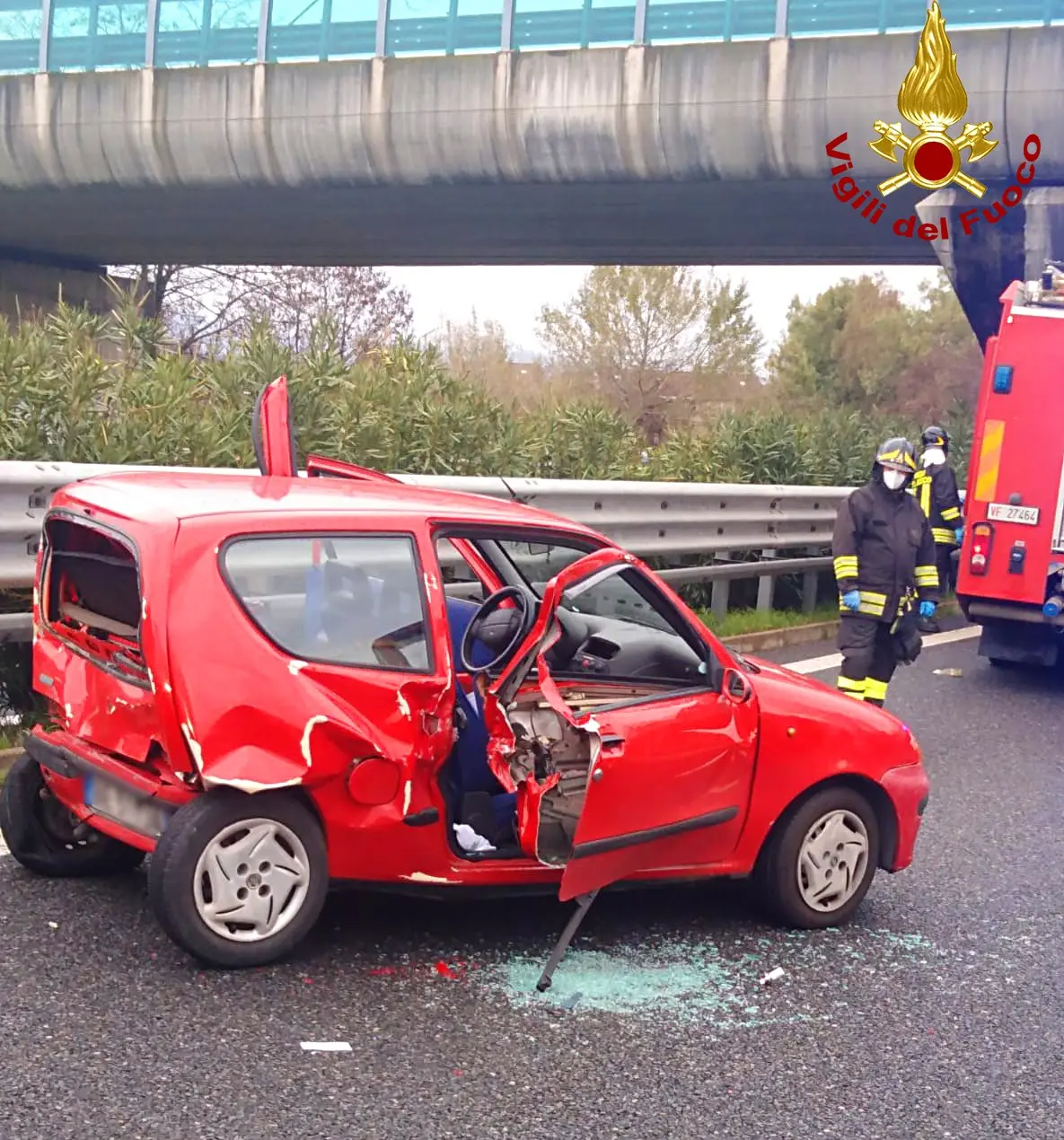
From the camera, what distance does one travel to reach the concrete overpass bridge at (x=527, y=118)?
1955cm

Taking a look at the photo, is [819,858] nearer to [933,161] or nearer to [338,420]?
[338,420]

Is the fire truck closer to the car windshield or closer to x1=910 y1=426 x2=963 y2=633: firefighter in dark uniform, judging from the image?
x1=910 y1=426 x2=963 y2=633: firefighter in dark uniform

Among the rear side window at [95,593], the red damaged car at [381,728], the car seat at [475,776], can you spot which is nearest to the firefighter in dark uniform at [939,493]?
the red damaged car at [381,728]

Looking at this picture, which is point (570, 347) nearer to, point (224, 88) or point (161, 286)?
point (161, 286)

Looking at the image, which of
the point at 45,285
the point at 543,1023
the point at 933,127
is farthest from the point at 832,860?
the point at 45,285

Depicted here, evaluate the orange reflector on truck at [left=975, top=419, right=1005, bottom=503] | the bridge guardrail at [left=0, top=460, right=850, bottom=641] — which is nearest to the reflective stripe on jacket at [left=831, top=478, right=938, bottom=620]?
the bridge guardrail at [left=0, top=460, right=850, bottom=641]

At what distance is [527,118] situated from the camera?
21.3m

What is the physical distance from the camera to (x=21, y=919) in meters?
4.56

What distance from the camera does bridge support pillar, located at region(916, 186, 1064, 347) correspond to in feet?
65.7

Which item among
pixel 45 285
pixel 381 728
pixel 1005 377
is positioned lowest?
pixel 381 728

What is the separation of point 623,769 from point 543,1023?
80 centimetres

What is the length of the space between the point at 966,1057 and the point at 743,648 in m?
6.85

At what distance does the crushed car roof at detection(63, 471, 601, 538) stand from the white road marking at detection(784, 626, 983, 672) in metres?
4.27

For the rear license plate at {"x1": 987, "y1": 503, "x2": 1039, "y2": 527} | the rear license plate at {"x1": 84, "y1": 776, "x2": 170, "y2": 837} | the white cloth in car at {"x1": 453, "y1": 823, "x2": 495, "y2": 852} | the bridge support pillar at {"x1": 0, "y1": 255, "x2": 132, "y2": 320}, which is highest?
the bridge support pillar at {"x1": 0, "y1": 255, "x2": 132, "y2": 320}
